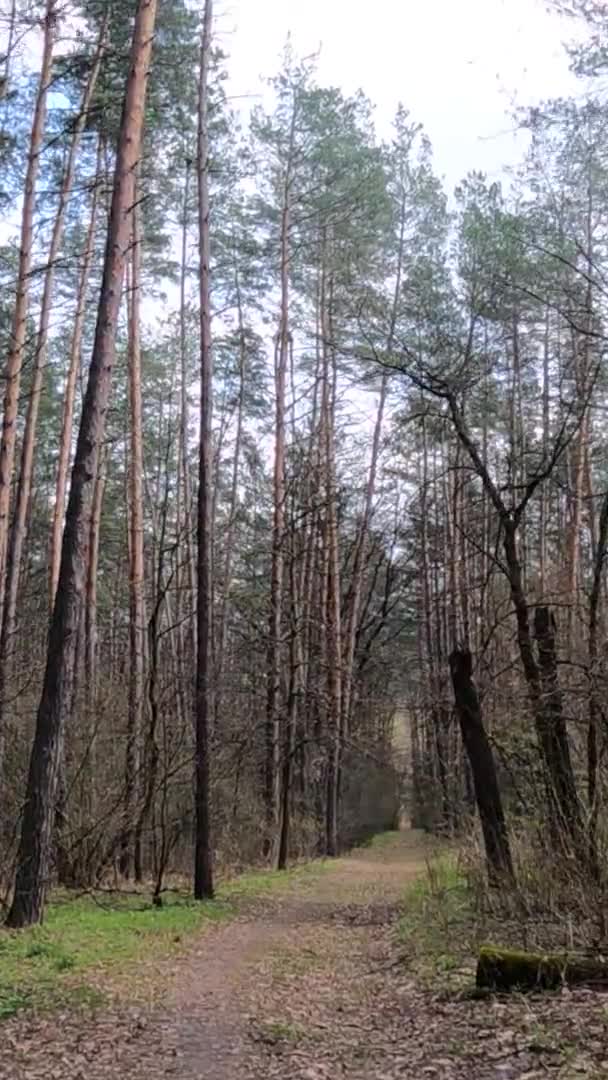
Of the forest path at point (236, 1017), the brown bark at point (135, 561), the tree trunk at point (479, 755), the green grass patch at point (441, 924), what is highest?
the brown bark at point (135, 561)

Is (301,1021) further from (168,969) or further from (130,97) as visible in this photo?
(130,97)

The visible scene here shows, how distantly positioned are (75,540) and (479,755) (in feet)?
16.1

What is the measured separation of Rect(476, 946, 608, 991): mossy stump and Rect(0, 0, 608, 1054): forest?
74mm

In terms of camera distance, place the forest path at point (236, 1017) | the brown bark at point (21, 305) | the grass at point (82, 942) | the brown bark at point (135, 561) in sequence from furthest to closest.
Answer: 1. the brown bark at point (135, 561)
2. the brown bark at point (21, 305)
3. the grass at point (82, 942)
4. the forest path at point (236, 1017)

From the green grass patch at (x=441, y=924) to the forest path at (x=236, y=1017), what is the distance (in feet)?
1.00

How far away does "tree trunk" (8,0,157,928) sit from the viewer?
9.11 m

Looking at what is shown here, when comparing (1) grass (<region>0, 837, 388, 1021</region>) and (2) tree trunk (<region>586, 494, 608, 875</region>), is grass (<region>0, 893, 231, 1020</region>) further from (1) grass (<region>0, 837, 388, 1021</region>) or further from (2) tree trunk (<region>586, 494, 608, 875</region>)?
(2) tree trunk (<region>586, 494, 608, 875</region>)

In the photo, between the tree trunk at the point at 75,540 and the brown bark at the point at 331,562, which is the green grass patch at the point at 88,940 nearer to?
the tree trunk at the point at 75,540

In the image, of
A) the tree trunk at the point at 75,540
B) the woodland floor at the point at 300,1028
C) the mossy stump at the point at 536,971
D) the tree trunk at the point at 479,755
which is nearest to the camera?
the woodland floor at the point at 300,1028

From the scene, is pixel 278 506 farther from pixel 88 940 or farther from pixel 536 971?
pixel 536 971

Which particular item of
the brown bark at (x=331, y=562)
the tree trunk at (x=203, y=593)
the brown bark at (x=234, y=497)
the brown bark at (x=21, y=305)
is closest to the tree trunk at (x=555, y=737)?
the tree trunk at (x=203, y=593)

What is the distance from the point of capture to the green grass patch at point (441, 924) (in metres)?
7.67

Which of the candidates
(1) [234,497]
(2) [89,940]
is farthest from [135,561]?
(1) [234,497]

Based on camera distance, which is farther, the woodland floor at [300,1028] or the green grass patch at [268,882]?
the green grass patch at [268,882]
